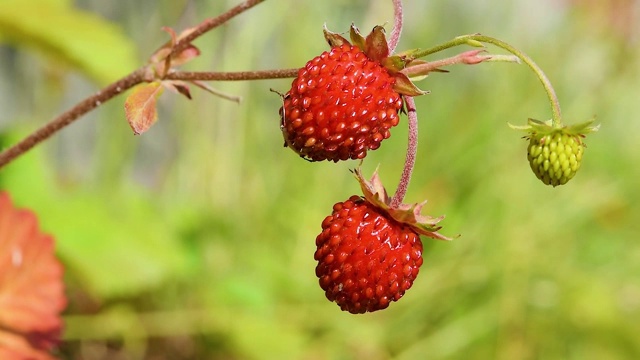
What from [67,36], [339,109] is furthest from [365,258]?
[67,36]

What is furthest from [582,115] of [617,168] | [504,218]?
[504,218]

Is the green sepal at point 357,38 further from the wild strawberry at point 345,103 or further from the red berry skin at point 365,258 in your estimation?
the red berry skin at point 365,258

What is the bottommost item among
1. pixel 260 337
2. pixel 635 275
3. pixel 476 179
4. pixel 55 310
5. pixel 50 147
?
pixel 55 310

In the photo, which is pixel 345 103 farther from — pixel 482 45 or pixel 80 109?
pixel 80 109

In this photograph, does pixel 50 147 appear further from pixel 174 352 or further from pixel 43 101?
pixel 174 352

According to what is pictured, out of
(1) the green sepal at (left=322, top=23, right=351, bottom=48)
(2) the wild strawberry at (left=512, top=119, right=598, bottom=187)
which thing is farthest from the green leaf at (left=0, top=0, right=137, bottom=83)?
(2) the wild strawberry at (left=512, top=119, right=598, bottom=187)
